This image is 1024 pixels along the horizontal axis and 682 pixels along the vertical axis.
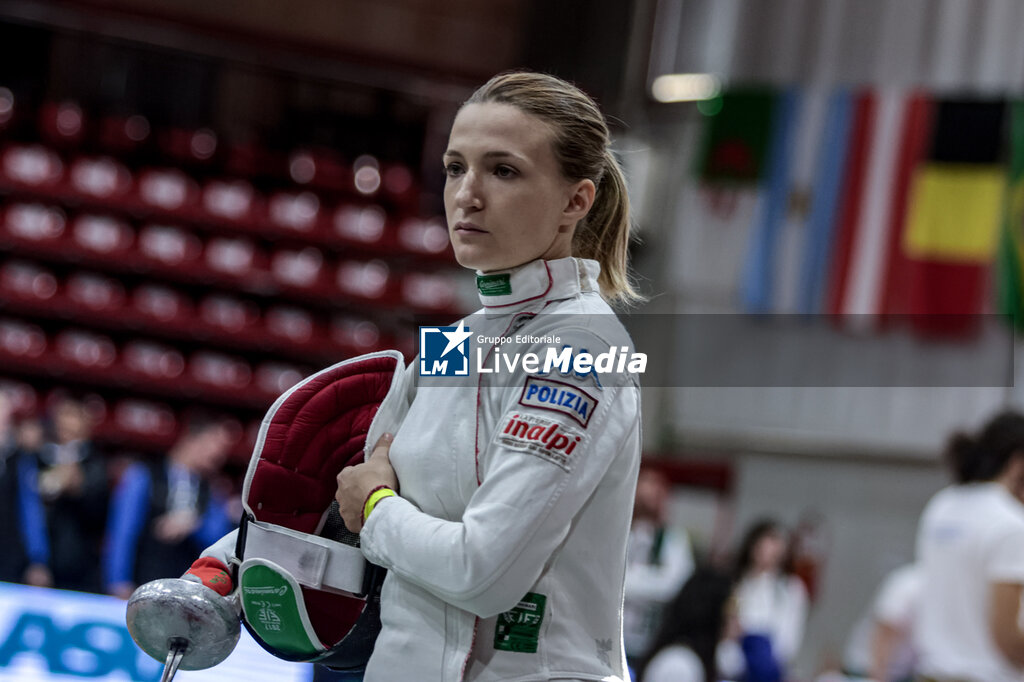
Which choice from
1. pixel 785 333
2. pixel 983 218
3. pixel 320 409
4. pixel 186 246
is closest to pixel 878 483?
pixel 785 333

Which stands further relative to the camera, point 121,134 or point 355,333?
point 121,134

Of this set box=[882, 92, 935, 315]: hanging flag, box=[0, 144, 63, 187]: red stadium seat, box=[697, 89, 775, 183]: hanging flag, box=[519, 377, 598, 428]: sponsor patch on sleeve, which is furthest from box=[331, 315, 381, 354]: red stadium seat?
box=[519, 377, 598, 428]: sponsor patch on sleeve

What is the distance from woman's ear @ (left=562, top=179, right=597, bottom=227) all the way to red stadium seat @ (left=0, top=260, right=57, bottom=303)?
903cm

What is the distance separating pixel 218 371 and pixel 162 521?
3588 mm

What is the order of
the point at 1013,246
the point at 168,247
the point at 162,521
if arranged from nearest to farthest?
the point at 162,521 < the point at 1013,246 < the point at 168,247

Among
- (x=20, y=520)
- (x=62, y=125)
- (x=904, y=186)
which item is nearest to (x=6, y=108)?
(x=62, y=125)

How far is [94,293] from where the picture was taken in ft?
31.9

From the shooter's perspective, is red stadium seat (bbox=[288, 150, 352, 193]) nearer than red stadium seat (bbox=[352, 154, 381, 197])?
Yes

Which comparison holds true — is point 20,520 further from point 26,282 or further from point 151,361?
point 26,282

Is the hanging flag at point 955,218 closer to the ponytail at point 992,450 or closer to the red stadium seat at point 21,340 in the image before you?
the ponytail at point 992,450

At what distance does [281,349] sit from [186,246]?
3.95 ft

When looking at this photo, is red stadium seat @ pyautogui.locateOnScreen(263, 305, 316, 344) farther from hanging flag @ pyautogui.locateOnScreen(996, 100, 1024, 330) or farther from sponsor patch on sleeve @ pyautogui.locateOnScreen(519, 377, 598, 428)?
sponsor patch on sleeve @ pyautogui.locateOnScreen(519, 377, 598, 428)

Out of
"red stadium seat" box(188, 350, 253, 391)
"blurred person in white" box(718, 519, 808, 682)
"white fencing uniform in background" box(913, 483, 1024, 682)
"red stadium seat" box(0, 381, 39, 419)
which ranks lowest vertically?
"blurred person in white" box(718, 519, 808, 682)

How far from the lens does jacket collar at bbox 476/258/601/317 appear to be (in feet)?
4.78
